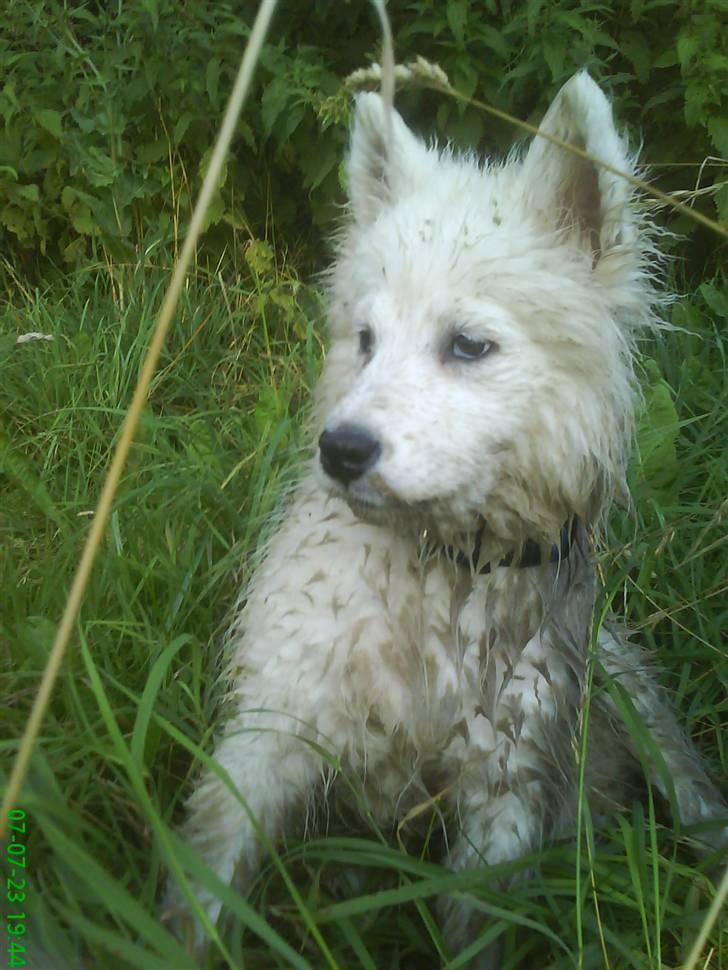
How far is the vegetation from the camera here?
139 cm

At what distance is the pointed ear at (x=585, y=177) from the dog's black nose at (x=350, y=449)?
552 mm

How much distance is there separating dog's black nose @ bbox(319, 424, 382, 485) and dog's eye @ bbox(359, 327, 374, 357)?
32 centimetres

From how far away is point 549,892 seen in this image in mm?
1447

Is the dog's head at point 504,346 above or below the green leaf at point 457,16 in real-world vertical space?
below

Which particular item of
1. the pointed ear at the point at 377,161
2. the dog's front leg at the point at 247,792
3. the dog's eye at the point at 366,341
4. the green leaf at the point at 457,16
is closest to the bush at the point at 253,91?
the green leaf at the point at 457,16

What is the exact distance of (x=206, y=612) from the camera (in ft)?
6.41

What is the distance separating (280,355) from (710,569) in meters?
1.51

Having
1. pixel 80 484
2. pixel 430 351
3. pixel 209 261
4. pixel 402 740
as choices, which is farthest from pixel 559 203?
pixel 209 261

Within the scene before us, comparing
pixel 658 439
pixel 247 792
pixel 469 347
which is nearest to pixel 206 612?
pixel 247 792

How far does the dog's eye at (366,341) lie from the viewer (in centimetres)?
166

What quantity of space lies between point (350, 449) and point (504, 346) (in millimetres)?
346

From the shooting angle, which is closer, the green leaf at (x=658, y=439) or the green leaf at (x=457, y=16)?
the green leaf at (x=658, y=439)

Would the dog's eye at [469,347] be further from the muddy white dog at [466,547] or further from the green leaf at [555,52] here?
the green leaf at [555,52]

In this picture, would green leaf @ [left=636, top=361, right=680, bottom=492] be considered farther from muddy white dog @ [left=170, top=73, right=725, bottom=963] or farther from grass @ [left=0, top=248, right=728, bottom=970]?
muddy white dog @ [left=170, top=73, right=725, bottom=963]
